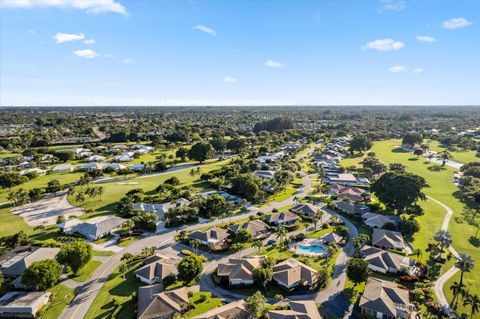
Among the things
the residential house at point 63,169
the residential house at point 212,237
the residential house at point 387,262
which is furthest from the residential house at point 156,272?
the residential house at point 63,169

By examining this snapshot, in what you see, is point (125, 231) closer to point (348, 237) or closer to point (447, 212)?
point (348, 237)

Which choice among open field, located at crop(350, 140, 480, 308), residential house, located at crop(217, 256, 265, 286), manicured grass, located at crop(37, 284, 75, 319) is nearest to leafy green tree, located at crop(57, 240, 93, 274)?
manicured grass, located at crop(37, 284, 75, 319)

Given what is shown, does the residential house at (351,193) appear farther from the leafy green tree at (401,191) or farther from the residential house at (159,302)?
the residential house at (159,302)

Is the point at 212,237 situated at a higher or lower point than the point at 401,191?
lower

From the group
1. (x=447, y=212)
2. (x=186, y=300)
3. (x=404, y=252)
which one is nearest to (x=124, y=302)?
Answer: (x=186, y=300)

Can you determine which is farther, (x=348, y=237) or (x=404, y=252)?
(x=348, y=237)

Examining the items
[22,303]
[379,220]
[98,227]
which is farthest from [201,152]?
[22,303]

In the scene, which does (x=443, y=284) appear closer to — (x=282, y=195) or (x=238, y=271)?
(x=238, y=271)

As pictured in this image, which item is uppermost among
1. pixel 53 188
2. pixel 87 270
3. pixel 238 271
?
pixel 53 188
